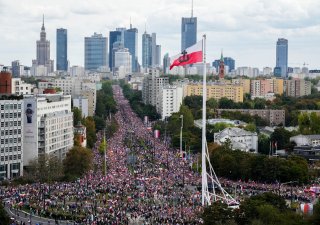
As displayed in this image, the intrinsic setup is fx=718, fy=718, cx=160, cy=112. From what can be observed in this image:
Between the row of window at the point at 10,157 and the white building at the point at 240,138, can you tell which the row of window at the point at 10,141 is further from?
the white building at the point at 240,138

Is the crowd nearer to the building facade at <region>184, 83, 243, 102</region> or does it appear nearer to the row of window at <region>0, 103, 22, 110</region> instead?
the row of window at <region>0, 103, 22, 110</region>

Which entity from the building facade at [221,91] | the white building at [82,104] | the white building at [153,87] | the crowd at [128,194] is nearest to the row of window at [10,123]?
the crowd at [128,194]

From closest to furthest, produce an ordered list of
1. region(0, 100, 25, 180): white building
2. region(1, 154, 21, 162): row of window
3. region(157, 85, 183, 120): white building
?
1. region(1, 154, 21, 162): row of window
2. region(0, 100, 25, 180): white building
3. region(157, 85, 183, 120): white building

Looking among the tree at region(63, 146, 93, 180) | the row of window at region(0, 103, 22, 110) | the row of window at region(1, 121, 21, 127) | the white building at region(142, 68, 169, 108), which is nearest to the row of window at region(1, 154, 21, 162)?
the row of window at region(1, 121, 21, 127)

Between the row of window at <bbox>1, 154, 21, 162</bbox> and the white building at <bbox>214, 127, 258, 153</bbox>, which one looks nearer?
the row of window at <bbox>1, 154, 21, 162</bbox>

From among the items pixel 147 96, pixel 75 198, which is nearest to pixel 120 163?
pixel 75 198

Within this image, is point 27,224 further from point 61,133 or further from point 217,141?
point 217,141
